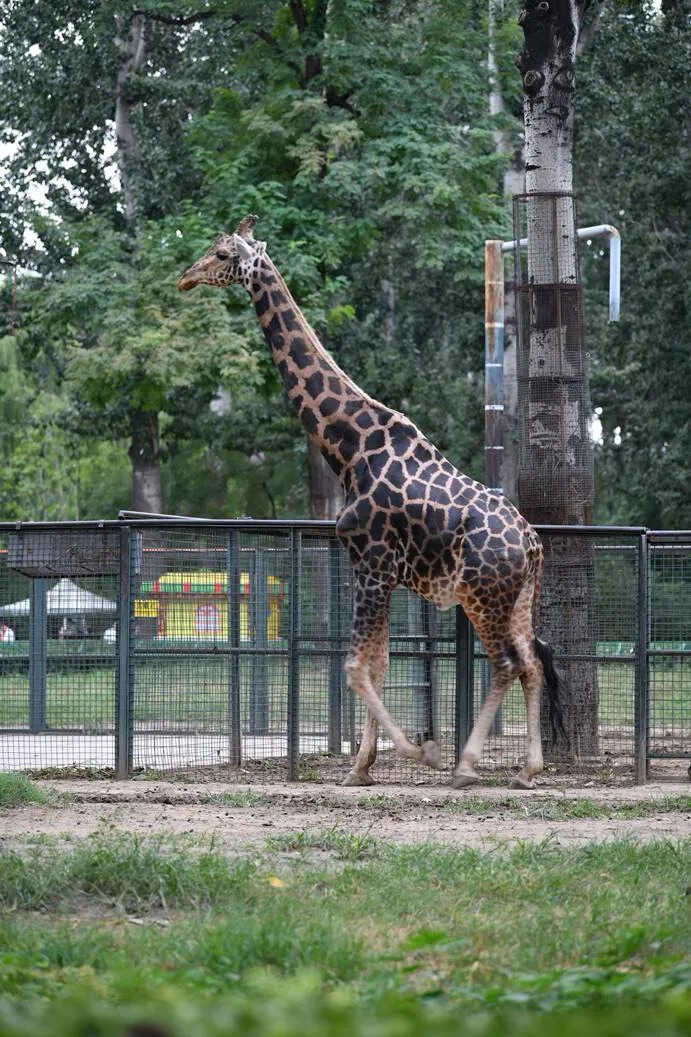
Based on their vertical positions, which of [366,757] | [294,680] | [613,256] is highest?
[613,256]

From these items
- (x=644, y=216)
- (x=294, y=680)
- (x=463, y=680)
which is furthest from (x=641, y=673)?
(x=644, y=216)

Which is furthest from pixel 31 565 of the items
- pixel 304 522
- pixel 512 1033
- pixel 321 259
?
pixel 321 259

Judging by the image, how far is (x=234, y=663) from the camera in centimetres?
1283

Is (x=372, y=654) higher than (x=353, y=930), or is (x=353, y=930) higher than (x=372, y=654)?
(x=372, y=654)

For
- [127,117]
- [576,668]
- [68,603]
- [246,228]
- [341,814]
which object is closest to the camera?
[341,814]

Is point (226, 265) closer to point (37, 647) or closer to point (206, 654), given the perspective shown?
point (206, 654)

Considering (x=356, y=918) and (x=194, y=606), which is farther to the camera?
(x=194, y=606)

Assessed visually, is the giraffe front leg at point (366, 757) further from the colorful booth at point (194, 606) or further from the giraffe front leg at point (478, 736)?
the colorful booth at point (194, 606)

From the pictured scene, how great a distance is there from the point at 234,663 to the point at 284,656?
875mm

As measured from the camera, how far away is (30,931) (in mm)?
6074

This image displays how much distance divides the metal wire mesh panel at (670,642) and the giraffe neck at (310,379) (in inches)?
90.5

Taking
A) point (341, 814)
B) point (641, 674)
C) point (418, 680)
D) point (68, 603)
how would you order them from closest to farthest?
point (341, 814) < point (641, 674) < point (418, 680) < point (68, 603)

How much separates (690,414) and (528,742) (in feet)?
91.7

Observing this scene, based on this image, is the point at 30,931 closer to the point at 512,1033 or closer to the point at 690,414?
the point at 512,1033
